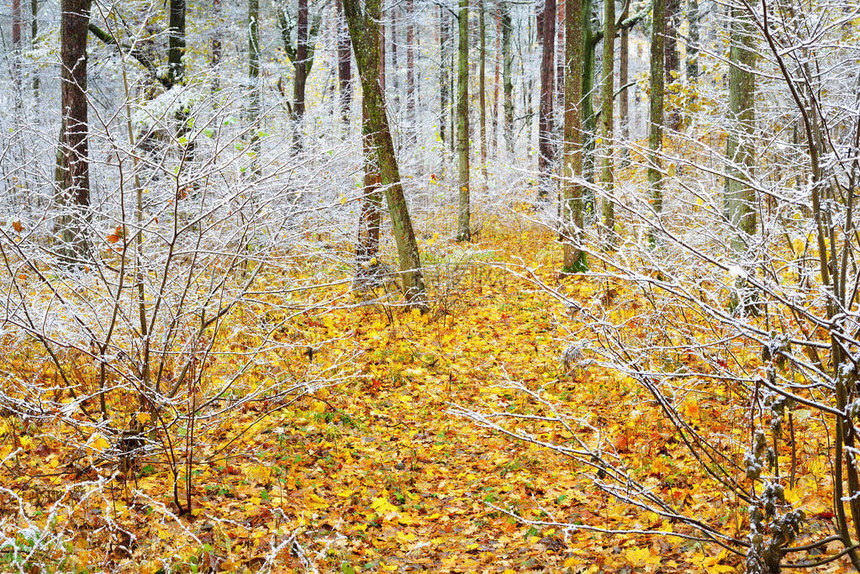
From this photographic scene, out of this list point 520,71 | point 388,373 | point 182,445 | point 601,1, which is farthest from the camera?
point 520,71

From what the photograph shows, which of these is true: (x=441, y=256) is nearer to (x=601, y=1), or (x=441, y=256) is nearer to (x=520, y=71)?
(x=601, y=1)

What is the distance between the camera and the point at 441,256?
966cm

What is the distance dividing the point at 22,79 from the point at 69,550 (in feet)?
69.3

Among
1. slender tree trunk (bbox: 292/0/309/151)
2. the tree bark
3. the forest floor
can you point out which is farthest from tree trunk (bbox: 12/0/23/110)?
the forest floor

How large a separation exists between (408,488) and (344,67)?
991cm

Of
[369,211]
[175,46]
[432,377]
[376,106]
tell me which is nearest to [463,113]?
[369,211]

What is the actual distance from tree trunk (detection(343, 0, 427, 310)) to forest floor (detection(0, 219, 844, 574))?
1.78 metres

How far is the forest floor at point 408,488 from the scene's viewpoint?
3.54m

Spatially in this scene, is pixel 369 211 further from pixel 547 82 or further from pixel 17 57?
pixel 17 57

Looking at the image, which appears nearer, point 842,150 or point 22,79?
point 842,150

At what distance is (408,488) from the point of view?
4.62 metres

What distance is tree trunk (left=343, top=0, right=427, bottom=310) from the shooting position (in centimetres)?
820

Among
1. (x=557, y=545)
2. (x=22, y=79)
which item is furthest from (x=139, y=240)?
(x=22, y=79)

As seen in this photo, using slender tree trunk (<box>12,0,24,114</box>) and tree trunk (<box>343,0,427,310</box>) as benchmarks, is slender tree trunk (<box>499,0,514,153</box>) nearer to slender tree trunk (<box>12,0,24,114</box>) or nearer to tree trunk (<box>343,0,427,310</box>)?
tree trunk (<box>343,0,427,310</box>)
